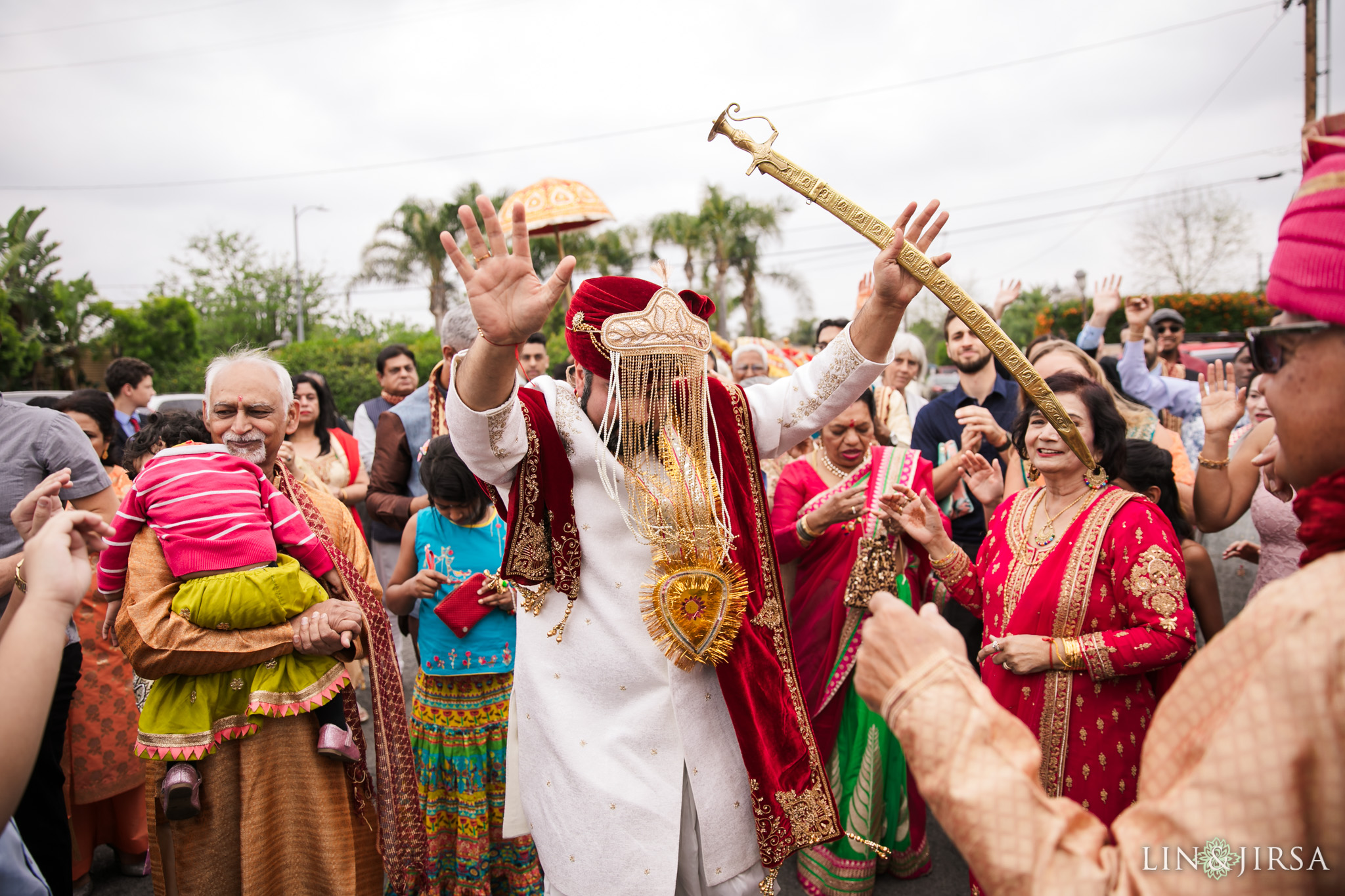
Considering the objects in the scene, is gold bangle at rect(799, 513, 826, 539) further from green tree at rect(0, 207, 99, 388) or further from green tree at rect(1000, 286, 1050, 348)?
green tree at rect(1000, 286, 1050, 348)

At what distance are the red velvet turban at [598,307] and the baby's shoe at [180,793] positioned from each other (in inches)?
71.7

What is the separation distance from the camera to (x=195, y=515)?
253 cm

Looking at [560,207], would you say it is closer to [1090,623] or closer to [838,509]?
[838,509]

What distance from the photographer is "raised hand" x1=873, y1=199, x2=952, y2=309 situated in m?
2.14

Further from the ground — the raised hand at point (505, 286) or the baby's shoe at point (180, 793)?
the raised hand at point (505, 286)

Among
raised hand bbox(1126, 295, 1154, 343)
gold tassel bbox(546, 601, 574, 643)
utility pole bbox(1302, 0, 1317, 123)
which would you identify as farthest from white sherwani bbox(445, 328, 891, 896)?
utility pole bbox(1302, 0, 1317, 123)

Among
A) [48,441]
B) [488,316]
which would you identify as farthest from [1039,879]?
[48,441]

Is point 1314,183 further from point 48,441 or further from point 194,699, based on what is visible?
point 48,441

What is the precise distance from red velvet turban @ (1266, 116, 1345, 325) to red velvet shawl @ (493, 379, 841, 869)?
1314mm

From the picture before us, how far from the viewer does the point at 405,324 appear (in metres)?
31.5

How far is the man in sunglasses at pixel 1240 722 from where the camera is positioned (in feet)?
3.14

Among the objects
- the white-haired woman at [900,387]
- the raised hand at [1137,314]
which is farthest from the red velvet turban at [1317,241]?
the raised hand at [1137,314]

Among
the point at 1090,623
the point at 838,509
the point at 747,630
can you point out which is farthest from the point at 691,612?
the point at 838,509

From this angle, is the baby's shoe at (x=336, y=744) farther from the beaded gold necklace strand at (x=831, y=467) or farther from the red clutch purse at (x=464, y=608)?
the beaded gold necklace strand at (x=831, y=467)
